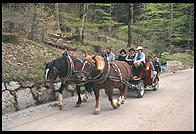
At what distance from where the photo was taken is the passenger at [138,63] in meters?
9.38

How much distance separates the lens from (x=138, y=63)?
930cm

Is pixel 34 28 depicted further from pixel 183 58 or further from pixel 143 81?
pixel 183 58

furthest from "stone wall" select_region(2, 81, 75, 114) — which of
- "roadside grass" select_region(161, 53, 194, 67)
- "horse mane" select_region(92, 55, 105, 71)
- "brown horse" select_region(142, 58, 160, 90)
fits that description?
"roadside grass" select_region(161, 53, 194, 67)

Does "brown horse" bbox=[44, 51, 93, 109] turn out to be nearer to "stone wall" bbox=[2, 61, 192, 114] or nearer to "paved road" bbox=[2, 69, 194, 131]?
"paved road" bbox=[2, 69, 194, 131]

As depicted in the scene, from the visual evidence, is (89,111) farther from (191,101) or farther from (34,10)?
(34,10)

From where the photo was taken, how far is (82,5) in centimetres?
1719

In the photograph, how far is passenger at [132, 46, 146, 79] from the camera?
9375 mm

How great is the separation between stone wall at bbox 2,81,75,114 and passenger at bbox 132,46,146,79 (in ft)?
9.83

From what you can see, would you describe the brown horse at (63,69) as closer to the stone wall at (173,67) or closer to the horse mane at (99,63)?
the horse mane at (99,63)

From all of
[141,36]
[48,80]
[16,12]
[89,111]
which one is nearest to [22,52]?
[16,12]

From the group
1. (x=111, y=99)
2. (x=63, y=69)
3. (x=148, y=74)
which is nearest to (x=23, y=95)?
(x=63, y=69)

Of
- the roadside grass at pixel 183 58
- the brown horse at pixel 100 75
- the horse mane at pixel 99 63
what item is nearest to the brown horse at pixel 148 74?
the brown horse at pixel 100 75

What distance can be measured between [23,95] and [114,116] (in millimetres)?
3110

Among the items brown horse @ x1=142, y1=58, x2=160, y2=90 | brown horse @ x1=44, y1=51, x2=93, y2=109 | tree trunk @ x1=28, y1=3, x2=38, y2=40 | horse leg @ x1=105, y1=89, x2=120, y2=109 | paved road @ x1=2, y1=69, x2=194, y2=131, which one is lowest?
paved road @ x1=2, y1=69, x2=194, y2=131
